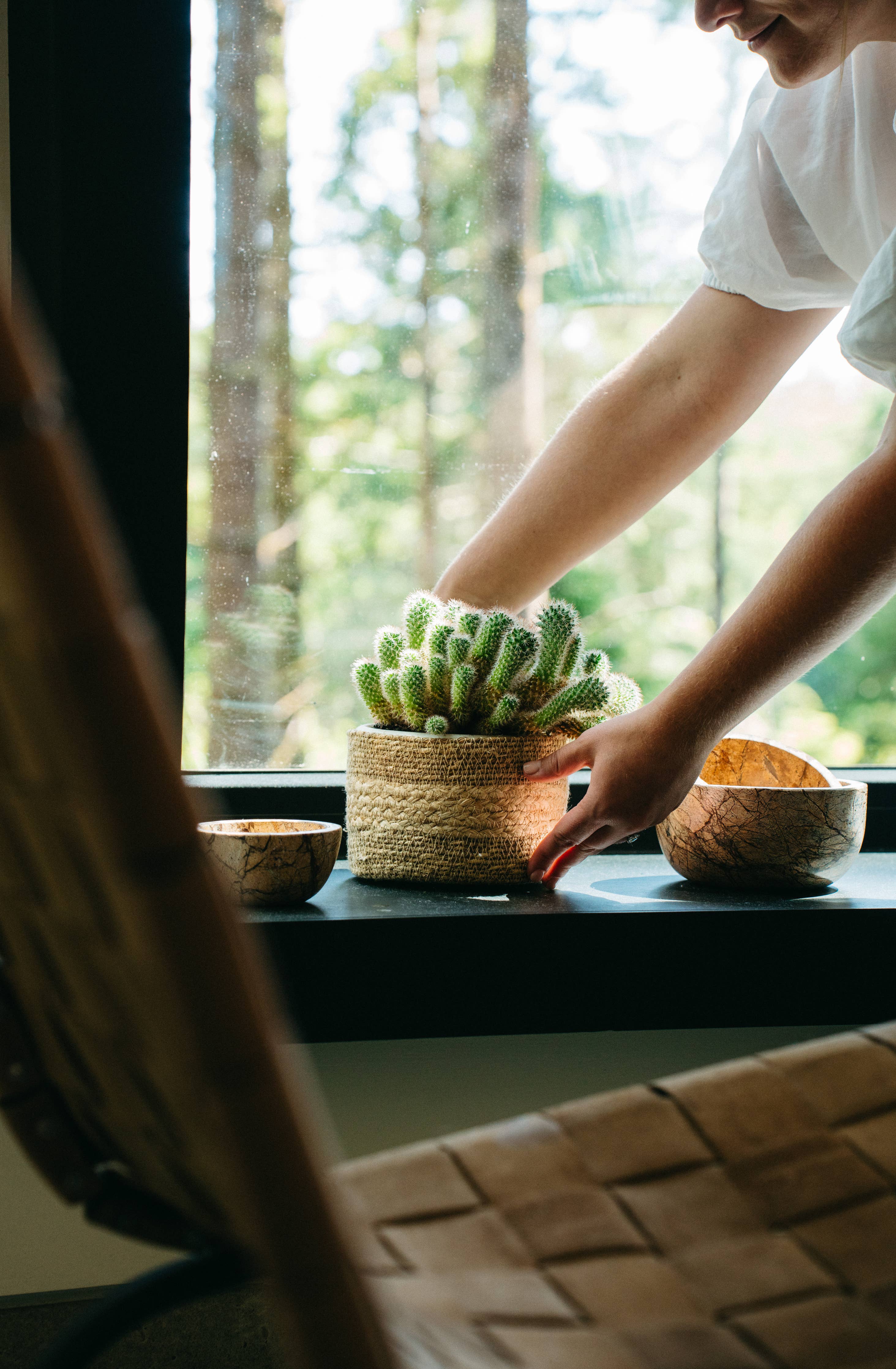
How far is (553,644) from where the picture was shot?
1016 mm

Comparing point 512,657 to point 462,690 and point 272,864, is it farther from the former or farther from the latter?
point 272,864

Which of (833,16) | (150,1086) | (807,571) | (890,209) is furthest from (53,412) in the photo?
(890,209)

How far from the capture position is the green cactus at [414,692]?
1.01 m

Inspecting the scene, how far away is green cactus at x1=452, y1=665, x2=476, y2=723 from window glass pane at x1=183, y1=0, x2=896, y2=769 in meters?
0.32

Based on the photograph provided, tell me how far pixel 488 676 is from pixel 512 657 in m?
0.03

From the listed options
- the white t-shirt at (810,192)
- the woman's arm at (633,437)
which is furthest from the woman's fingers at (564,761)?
the white t-shirt at (810,192)

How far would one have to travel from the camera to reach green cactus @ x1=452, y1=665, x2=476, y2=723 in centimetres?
99

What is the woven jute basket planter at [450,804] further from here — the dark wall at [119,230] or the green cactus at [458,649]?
the dark wall at [119,230]

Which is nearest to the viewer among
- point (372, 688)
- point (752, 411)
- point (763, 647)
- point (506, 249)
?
point (763, 647)

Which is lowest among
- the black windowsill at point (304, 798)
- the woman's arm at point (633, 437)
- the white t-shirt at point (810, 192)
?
the black windowsill at point (304, 798)

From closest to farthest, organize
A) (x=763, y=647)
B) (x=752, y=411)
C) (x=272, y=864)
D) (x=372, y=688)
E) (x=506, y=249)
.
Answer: (x=763, y=647)
(x=272, y=864)
(x=372, y=688)
(x=752, y=411)
(x=506, y=249)

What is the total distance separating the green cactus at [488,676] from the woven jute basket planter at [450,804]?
25mm

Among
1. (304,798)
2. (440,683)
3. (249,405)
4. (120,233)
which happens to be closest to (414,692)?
(440,683)

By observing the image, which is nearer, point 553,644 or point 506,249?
point 553,644
